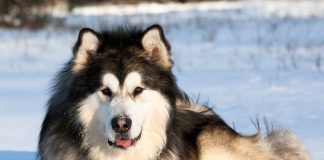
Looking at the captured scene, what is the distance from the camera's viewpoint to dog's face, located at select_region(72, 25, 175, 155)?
4387 millimetres

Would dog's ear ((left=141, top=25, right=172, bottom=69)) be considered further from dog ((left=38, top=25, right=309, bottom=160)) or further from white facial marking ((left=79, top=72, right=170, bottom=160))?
white facial marking ((left=79, top=72, right=170, bottom=160))

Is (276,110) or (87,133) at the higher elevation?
(87,133)

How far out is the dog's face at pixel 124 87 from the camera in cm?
439

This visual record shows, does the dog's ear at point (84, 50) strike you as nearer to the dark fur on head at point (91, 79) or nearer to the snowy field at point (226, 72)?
the dark fur on head at point (91, 79)

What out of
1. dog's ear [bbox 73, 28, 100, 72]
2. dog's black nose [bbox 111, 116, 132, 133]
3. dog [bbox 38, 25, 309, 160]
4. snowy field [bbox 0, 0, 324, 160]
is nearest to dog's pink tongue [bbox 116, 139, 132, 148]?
dog [bbox 38, 25, 309, 160]

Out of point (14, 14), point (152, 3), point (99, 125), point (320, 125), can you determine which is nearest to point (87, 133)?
point (99, 125)

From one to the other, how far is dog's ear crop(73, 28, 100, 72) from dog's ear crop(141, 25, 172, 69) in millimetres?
323

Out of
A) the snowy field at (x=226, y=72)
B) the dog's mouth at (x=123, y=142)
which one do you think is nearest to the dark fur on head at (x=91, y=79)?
the dog's mouth at (x=123, y=142)

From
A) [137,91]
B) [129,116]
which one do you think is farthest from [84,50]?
[129,116]

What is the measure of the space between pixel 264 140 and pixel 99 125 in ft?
5.22

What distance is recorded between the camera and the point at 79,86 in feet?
14.9

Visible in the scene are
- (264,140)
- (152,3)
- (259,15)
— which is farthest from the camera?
(152,3)

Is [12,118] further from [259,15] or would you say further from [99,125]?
[259,15]

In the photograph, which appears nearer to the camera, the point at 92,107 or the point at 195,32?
the point at 92,107
